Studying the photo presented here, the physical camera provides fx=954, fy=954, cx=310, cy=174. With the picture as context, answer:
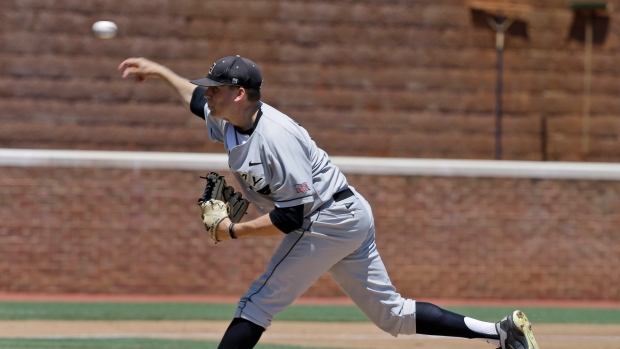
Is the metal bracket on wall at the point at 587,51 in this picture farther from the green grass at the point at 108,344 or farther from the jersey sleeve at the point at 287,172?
the jersey sleeve at the point at 287,172

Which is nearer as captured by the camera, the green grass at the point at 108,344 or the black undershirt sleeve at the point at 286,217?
the black undershirt sleeve at the point at 286,217

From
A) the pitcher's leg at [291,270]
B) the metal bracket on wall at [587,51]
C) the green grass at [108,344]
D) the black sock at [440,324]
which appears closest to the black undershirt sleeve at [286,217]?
the pitcher's leg at [291,270]

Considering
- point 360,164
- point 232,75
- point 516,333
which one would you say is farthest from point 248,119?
point 360,164

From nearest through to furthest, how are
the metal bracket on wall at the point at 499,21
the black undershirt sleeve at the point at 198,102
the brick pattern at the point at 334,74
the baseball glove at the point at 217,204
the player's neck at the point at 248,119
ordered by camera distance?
the player's neck at the point at 248,119 < the baseball glove at the point at 217,204 < the black undershirt sleeve at the point at 198,102 < the brick pattern at the point at 334,74 < the metal bracket on wall at the point at 499,21

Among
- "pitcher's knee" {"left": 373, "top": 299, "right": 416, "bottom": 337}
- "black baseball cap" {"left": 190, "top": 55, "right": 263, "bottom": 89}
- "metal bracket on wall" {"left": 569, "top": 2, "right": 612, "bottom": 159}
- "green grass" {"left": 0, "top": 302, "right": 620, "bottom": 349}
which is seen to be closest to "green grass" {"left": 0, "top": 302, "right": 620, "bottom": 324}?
"green grass" {"left": 0, "top": 302, "right": 620, "bottom": 349}

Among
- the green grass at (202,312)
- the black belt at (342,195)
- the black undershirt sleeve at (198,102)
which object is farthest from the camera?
the green grass at (202,312)

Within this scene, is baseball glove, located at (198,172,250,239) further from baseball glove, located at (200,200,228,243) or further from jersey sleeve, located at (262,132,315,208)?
jersey sleeve, located at (262,132,315,208)

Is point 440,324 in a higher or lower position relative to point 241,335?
lower

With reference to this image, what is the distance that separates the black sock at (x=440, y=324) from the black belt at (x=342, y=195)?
2.60 ft

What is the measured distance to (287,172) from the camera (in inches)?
203

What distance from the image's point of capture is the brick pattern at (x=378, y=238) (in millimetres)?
12930

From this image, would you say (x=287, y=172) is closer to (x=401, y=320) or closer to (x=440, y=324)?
(x=401, y=320)

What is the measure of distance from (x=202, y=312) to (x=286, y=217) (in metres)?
6.39

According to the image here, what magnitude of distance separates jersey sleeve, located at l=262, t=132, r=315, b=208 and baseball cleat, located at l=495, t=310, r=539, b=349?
1.46 meters
